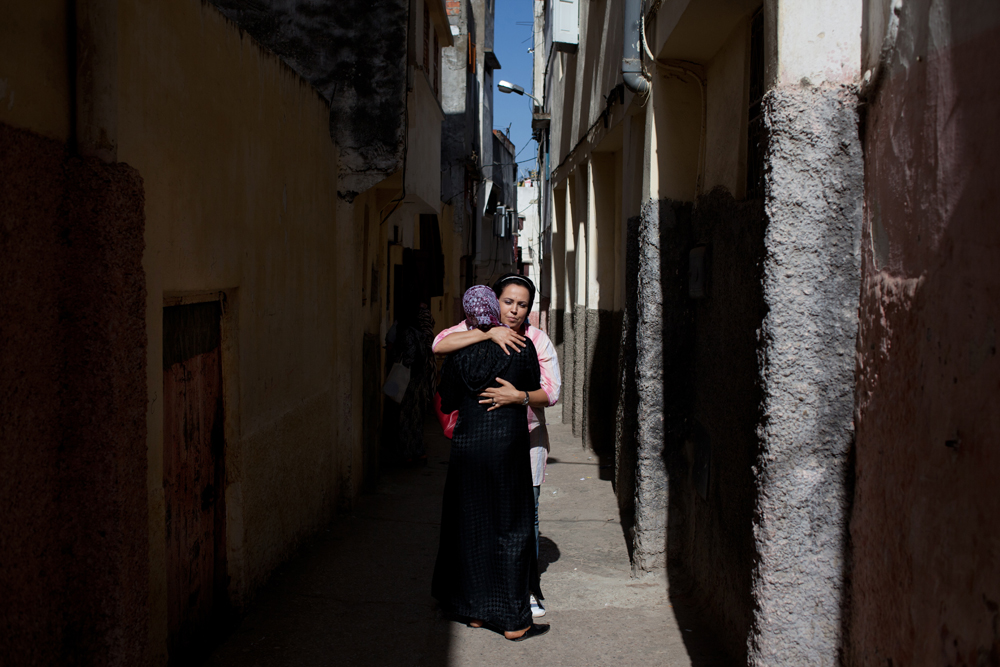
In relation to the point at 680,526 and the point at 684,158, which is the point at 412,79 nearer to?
the point at 684,158

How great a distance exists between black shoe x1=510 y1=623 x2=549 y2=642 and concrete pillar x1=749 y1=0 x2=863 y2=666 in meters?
1.56

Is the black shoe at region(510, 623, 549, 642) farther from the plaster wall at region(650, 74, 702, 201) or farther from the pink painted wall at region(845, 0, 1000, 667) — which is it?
the plaster wall at region(650, 74, 702, 201)

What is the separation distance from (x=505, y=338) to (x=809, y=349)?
5.41 ft

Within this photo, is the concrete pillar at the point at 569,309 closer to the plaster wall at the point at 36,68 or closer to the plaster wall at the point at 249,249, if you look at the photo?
the plaster wall at the point at 249,249

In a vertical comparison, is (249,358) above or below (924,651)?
above

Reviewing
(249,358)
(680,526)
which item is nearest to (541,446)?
(680,526)

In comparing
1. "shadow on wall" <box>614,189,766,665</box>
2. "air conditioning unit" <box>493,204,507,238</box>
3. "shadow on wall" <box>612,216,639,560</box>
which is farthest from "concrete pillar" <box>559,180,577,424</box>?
"air conditioning unit" <box>493,204,507,238</box>

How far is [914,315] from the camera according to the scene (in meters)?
2.28

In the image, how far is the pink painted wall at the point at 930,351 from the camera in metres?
1.87

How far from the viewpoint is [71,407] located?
256cm

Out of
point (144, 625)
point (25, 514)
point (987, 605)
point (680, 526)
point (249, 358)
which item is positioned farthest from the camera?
→ point (680, 526)

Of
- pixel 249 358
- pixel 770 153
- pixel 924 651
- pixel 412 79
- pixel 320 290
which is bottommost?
pixel 924 651

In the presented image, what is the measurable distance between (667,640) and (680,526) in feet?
2.95

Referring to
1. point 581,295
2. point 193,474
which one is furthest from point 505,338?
point 581,295
